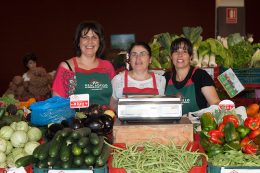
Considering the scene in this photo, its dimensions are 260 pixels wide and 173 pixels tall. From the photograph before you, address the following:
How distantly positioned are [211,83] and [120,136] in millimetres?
1747

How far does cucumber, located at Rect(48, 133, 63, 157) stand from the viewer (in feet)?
10.00

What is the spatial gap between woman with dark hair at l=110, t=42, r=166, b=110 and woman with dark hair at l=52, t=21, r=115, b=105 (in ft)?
0.31

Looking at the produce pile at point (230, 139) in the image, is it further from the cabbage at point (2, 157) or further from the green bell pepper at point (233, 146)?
the cabbage at point (2, 157)

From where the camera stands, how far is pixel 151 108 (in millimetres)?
3328

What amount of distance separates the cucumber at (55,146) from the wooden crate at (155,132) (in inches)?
17.4

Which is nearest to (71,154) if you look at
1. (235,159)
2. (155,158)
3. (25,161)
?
(25,161)

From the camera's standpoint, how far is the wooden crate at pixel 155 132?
335 cm

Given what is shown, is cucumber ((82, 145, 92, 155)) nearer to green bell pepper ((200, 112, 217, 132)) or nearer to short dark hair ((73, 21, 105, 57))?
green bell pepper ((200, 112, 217, 132))

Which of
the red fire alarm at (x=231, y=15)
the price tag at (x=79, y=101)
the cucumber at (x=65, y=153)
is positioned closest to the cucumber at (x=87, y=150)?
the cucumber at (x=65, y=153)

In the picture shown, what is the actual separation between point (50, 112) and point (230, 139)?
5.07ft

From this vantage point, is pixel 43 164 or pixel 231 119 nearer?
pixel 43 164

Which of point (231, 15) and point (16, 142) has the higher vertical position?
point (231, 15)

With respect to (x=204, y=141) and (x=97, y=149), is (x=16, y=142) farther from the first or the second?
(x=204, y=141)

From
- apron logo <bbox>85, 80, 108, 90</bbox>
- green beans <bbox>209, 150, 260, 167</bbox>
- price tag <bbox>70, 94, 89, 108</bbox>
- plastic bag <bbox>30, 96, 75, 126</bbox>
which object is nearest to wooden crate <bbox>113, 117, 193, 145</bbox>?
green beans <bbox>209, 150, 260, 167</bbox>
